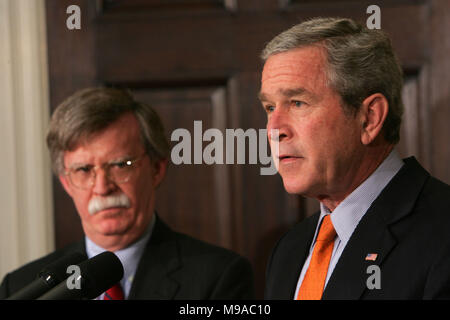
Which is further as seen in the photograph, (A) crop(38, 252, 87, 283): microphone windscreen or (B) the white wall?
(B) the white wall

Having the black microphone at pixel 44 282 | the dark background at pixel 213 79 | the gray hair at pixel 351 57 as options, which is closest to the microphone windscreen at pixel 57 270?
the black microphone at pixel 44 282

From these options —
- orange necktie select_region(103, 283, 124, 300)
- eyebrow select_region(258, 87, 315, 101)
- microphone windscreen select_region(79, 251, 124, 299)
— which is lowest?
orange necktie select_region(103, 283, 124, 300)

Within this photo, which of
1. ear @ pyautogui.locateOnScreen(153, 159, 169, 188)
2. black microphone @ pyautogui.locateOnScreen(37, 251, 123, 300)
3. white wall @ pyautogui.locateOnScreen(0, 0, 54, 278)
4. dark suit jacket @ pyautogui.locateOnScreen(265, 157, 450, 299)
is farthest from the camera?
white wall @ pyautogui.locateOnScreen(0, 0, 54, 278)

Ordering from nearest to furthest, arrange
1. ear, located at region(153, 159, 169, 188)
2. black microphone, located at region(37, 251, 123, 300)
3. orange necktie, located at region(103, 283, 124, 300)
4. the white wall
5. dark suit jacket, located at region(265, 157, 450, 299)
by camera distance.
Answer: black microphone, located at region(37, 251, 123, 300)
dark suit jacket, located at region(265, 157, 450, 299)
orange necktie, located at region(103, 283, 124, 300)
ear, located at region(153, 159, 169, 188)
the white wall

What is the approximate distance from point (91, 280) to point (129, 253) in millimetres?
631

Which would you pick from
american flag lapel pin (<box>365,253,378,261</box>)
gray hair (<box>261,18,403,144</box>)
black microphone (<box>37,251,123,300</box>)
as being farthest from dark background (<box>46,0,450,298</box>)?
Result: black microphone (<box>37,251,123,300</box>)

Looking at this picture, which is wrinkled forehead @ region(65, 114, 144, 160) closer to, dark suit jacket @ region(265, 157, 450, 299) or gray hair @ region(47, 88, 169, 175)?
gray hair @ region(47, 88, 169, 175)

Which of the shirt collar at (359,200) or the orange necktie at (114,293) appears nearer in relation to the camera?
the shirt collar at (359,200)

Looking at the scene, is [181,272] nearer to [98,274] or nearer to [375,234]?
[375,234]

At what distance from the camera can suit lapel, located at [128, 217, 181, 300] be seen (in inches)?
46.9

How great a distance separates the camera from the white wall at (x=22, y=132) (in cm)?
140

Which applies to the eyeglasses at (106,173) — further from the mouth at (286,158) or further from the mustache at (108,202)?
the mouth at (286,158)

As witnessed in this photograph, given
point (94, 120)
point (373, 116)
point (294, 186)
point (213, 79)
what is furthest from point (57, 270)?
point (213, 79)

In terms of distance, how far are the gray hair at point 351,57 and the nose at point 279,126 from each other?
8 centimetres
